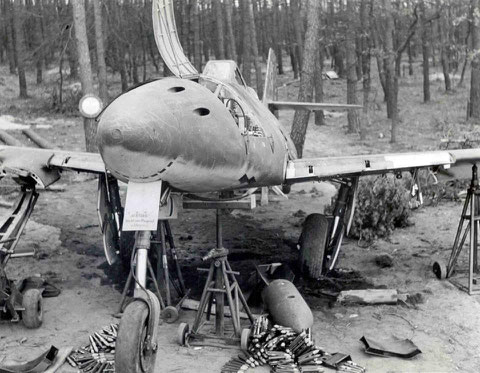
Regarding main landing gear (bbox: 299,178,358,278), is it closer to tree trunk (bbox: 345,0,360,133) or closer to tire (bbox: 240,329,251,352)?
tire (bbox: 240,329,251,352)

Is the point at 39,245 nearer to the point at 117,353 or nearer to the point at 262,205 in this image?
the point at 262,205

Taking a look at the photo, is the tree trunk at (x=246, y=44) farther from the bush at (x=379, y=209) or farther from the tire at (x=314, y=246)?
the tire at (x=314, y=246)

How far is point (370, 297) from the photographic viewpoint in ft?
32.7

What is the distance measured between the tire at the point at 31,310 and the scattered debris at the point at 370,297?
4738mm

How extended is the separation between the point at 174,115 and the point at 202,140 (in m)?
0.45

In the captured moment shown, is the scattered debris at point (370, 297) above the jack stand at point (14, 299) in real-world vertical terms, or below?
below

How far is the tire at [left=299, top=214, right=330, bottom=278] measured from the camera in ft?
37.0

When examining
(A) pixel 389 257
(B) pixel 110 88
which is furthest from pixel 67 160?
(B) pixel 110 88

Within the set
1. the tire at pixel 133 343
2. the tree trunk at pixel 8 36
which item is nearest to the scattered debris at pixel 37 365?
the tire at pixel 133 343

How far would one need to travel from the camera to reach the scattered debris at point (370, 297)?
993 centimetres

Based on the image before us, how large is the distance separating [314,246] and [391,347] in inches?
139

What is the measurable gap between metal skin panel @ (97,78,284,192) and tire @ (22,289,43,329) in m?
3.34

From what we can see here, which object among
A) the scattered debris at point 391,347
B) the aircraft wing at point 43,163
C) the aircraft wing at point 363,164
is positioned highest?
the aircraft wing at point 43,163

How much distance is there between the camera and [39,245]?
13.0 meters
